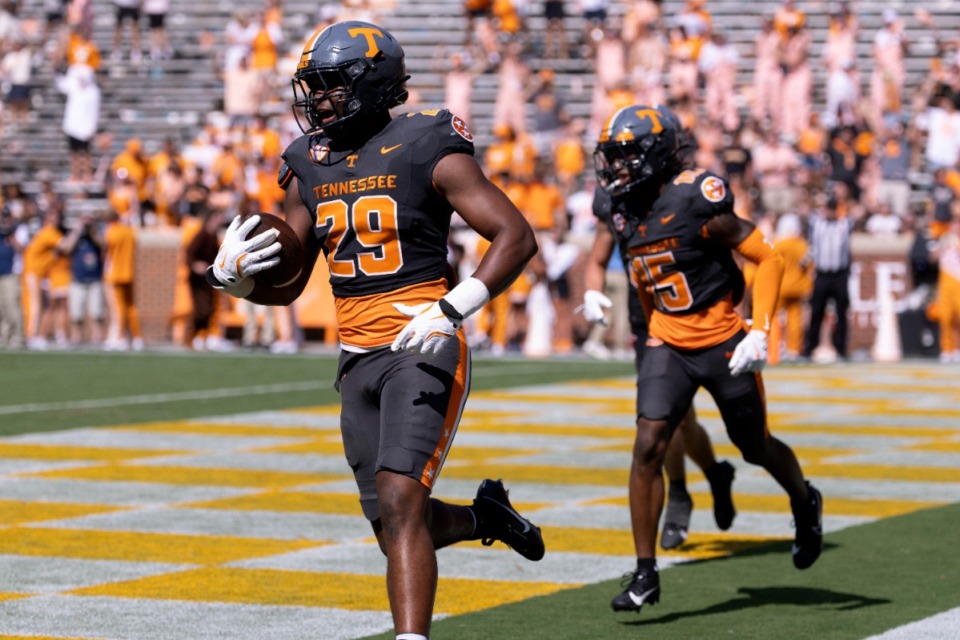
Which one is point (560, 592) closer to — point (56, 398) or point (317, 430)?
point (317, 430)

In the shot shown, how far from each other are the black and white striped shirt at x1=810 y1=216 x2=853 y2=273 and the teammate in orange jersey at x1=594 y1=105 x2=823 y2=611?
14092mm

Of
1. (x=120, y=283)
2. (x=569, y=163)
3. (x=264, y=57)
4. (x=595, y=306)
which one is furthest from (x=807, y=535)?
(x=264, y=57)

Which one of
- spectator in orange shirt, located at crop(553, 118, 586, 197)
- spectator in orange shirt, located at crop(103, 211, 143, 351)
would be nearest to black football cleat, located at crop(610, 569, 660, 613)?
spectator in orange shirt, located at crop(103, 211, 143, 351)

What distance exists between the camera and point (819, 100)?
2802 cm

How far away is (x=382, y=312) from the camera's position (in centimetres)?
568

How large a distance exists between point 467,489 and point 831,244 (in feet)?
38.8

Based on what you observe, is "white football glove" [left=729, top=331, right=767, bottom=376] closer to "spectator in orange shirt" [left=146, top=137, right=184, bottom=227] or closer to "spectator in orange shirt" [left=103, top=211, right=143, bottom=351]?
"spectator in orange shirt" [left=103, top=211, right=143, bottom=351]

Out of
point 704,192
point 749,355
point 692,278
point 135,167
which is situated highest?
point 704,192

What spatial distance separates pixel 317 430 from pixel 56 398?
133 inches

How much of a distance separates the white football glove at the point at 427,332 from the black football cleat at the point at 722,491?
12.6 ft

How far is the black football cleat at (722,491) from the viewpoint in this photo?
8953mm

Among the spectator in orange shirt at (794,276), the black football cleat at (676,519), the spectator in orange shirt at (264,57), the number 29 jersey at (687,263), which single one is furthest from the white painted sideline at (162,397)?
the spectator in orange shirt at (264,57)

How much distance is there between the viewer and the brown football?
5699 millimetres

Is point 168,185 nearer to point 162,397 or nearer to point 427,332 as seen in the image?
point 162,397
